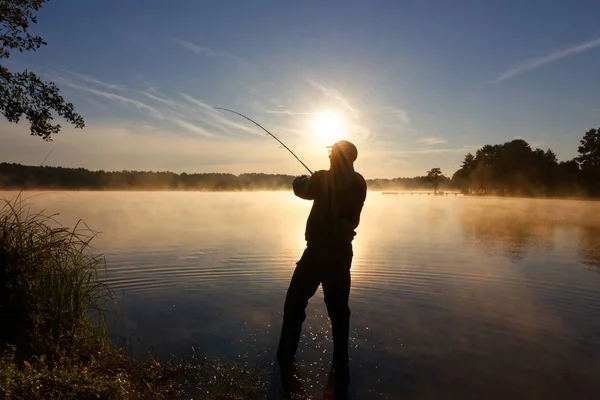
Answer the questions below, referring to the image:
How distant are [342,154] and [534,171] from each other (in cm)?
11472

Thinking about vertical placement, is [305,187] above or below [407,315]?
above

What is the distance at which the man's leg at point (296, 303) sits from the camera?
641cm

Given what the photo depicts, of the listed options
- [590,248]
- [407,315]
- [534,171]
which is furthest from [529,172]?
[407,315]

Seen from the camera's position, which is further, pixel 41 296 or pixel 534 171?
pixel 534 171

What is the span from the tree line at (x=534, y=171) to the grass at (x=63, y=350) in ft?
342

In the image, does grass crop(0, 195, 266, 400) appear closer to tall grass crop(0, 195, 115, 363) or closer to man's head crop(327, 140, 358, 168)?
tall grass crop(0, 195, 115, 363)

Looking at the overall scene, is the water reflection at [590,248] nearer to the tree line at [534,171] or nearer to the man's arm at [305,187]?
the man's arm at [305,187]

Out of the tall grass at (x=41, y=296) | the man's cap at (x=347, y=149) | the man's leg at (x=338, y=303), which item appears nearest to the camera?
the tall grass at (x=41, y=296)

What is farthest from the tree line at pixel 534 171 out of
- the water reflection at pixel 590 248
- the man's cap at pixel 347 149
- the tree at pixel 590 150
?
the man's cap at pixel 347 149

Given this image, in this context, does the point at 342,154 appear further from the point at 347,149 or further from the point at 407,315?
the point at 407,315

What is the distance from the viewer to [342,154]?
21.4 ft

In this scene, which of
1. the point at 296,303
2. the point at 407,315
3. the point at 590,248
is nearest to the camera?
the point at 296,303

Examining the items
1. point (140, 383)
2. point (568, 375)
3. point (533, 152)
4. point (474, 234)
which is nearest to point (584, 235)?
point (474, 234)

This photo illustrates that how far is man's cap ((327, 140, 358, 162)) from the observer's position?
6.56 meters
